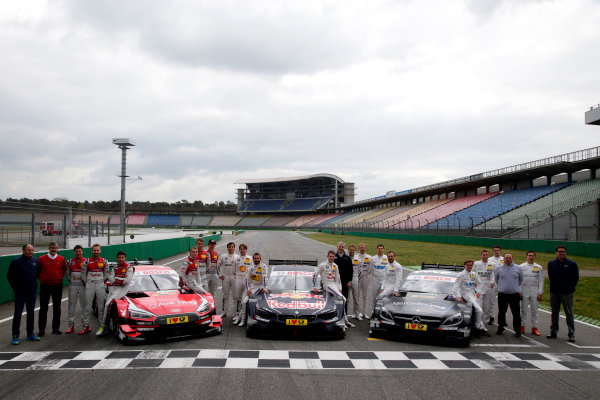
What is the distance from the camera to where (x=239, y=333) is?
854 centimetres

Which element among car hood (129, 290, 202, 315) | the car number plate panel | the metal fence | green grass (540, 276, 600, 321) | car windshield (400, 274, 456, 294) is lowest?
green grass (540, 276, 600, 321)

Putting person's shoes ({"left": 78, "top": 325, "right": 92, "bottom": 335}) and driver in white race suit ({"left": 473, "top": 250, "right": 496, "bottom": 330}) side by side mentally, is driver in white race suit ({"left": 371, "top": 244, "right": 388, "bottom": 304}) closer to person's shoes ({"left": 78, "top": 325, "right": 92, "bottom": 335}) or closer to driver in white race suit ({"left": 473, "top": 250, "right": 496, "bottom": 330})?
driver in white race suit ({"left": 473, "top": 250, "right": 496, "bottom": 330})

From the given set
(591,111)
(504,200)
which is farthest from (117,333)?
(504,200)

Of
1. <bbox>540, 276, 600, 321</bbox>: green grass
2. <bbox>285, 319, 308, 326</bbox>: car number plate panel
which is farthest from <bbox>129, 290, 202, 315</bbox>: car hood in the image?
<bbox>540, 276, 600, 321</bbox>: green grass

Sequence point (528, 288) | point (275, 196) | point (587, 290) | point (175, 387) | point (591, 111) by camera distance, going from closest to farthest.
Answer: point (175, 387)
point (528, 288)
point (587, 290)
point (591, 111)
point (275, 196)

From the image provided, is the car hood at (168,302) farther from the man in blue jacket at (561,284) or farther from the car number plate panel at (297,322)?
the man in blue jacket at (561,284)

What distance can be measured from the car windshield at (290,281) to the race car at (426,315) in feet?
5.04

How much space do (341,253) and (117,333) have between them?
496 centimetres

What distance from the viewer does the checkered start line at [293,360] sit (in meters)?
6.44

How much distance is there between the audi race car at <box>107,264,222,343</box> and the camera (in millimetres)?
7582

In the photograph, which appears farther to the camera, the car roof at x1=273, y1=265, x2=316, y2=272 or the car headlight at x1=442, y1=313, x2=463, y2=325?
the car roof at x1=273, y1=265, x2=316, y2=272

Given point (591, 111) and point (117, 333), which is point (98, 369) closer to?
point (117, 333)

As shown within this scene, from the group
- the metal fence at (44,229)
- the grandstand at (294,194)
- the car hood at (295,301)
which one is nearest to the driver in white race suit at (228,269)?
the car hood at (295,301)

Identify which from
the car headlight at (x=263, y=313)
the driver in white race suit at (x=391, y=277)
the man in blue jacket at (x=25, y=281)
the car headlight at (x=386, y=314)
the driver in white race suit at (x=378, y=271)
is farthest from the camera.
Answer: the driver in white race suit at (x=378, y=271)
